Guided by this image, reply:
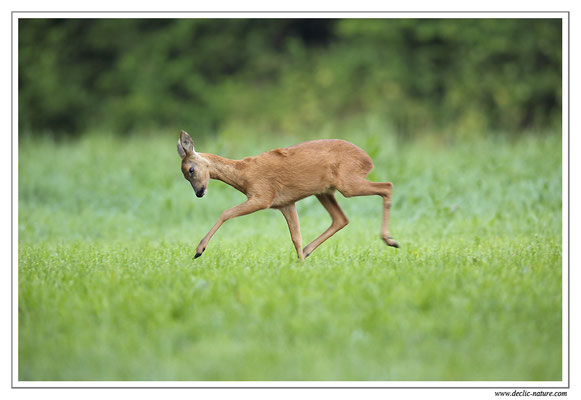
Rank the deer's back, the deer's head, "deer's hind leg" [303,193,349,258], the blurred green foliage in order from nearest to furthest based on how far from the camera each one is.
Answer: the deer's head < the deer's back < "deer's hind leg" [303,193,349,258] < the blurred green foliage

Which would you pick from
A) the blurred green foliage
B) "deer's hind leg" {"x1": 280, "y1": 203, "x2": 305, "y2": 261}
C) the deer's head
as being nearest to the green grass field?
"deer's hind leg" {"x1": 280, "y1": 203, "x2": 305, "y2": 261}

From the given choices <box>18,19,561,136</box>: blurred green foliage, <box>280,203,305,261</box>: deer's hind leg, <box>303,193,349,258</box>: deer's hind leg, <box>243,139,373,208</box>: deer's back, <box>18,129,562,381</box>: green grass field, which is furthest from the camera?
<box>18,19,561,136</box>: blurred green foliage

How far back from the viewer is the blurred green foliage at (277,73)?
23.6 metres

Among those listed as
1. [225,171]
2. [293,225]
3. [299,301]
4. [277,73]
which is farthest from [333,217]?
[277,73]

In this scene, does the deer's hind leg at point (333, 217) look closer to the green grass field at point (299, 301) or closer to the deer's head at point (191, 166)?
the green grass field at point (299, 301)

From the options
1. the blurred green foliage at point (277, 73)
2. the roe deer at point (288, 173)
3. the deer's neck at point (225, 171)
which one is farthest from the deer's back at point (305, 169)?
the blurred green foliage at point (277, 73)

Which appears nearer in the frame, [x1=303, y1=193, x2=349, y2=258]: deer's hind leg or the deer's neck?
the deer's neck

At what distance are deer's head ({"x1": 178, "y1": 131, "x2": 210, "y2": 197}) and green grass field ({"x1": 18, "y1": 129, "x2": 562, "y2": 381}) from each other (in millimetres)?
739

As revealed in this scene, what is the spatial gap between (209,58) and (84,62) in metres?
5.06

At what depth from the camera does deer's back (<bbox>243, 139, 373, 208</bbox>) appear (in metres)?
6.50

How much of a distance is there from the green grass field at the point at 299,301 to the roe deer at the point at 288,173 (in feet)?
2.04

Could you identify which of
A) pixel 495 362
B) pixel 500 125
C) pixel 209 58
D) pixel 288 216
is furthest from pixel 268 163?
pixel 209 58

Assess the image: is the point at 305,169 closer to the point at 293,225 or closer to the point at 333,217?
the point at 293,225

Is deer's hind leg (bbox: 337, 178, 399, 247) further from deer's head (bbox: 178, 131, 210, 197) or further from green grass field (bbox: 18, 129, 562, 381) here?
deer's head (bbox: 178, 131, 210, 197)
